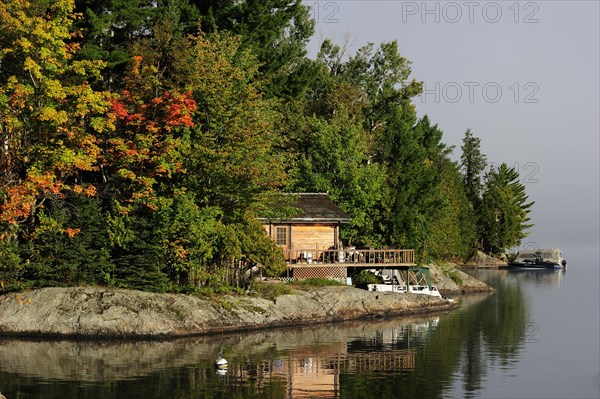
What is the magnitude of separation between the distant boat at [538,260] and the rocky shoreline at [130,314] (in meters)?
90.4

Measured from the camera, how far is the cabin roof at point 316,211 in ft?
207

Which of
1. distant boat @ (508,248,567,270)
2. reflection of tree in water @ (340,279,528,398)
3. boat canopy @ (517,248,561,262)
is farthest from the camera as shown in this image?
boat canopy @ (517,248,561,262)

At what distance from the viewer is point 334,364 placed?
40281 mm

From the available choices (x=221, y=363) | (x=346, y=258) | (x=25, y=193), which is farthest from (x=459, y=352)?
(x=25, y=193)

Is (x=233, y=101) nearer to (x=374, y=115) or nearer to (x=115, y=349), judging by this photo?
(x=115, y=349)

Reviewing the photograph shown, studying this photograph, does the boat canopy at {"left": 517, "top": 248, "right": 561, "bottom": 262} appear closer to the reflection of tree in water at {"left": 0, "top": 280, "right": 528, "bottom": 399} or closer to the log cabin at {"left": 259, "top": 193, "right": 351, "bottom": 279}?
the log cabin at {"left": 259, "top": 193, "right": 351, "bottom": 279}

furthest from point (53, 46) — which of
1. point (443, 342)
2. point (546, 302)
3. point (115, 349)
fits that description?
point (546, 302)

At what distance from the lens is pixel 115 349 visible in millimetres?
42375

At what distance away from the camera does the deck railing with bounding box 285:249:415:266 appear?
207 feet

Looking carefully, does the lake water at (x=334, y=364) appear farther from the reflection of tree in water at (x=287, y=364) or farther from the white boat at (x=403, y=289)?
the white boat at (x=403, y=289)

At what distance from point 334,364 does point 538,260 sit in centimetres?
10534

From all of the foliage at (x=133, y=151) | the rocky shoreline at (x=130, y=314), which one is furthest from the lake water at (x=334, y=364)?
the foliage at (x=133, y=151)

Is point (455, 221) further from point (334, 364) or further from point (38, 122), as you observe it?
point (334, 364)

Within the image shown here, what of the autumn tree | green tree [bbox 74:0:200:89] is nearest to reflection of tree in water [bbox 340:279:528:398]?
the autumn tree
